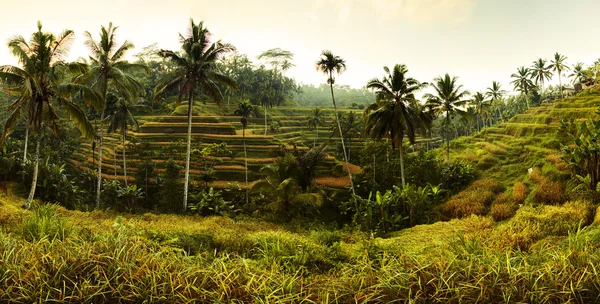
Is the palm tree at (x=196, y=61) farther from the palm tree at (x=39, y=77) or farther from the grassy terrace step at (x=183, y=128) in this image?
the grassy terrace step at (x=183, y=128)

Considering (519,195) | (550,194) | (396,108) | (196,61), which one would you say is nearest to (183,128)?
(196,61)

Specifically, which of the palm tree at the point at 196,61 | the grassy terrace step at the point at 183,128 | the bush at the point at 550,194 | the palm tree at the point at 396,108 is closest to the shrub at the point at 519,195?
the bush at the point at 550,194

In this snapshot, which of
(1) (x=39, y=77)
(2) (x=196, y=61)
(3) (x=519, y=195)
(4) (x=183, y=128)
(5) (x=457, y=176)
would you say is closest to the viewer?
(1) (x=39, y=77)

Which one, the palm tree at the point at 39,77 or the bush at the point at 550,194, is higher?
the palm tree at the point at 39,77

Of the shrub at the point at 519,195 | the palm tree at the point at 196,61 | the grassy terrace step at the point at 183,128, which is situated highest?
the palm tree at the point at 196,61

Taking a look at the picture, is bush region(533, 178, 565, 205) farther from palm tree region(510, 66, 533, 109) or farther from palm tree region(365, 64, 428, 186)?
palm tree region(510, 66, 533, 109)

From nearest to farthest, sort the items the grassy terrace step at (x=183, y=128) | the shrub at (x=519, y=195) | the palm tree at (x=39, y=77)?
the palm tree at (x=39, y=77)
the shrub at (x=519, y=195)
the grassy terrace step at (x=183, y=128)

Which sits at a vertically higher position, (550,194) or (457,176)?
(550,194)

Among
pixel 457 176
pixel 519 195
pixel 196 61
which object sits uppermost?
pixel 196 61

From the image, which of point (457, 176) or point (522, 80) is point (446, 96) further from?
point (522, 80)

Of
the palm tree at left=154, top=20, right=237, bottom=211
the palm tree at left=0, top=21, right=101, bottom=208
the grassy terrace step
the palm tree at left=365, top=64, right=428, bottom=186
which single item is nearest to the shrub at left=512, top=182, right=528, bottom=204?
the palm tree at left=365, top=64, right=428, bottom=186

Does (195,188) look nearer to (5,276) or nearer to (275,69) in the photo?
(5,276)

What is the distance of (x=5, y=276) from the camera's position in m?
2.92

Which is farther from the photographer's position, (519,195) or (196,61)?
(196,61)
